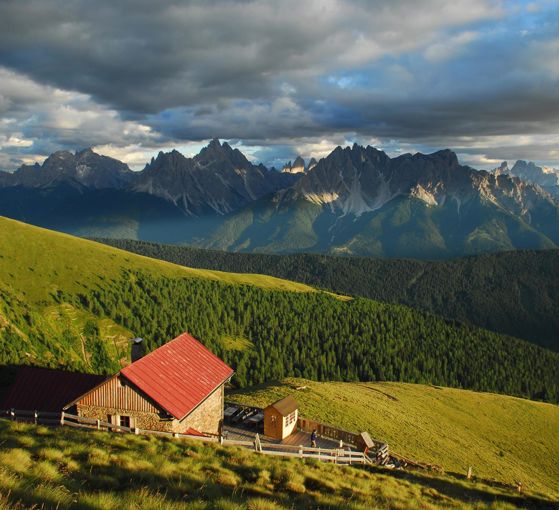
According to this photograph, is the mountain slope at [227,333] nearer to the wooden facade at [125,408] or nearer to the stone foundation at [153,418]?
the stone foundation at [153,418]

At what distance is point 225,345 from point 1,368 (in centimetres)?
11470

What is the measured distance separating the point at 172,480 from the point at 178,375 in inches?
914

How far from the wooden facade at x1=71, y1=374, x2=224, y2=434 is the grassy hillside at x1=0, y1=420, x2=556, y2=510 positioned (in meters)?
7.50

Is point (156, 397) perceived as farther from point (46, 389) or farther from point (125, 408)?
point (46, 389)

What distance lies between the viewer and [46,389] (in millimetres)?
43719

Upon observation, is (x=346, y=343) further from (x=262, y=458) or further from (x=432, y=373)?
(x=262, y=458)

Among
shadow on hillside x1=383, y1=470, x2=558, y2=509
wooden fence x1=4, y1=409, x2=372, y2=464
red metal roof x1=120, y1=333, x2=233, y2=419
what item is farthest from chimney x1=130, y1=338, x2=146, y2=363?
shadow on hillside x1=383, y1=470, x2=558, y2=509

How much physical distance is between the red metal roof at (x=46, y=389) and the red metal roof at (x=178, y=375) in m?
6.15

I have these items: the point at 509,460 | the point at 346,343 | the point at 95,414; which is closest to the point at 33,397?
the point at 95,414

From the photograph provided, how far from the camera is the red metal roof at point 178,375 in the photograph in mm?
37781

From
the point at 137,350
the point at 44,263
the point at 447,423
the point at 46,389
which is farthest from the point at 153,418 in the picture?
the point at 44,263

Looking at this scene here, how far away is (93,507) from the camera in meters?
11.9

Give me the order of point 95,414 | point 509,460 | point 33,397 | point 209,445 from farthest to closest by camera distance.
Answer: point 509,460
point 33,397
point 95,414
point 209,445

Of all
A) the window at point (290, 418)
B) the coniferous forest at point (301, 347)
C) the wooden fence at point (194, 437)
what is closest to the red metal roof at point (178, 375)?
the wooden fence at point (194, 437)
